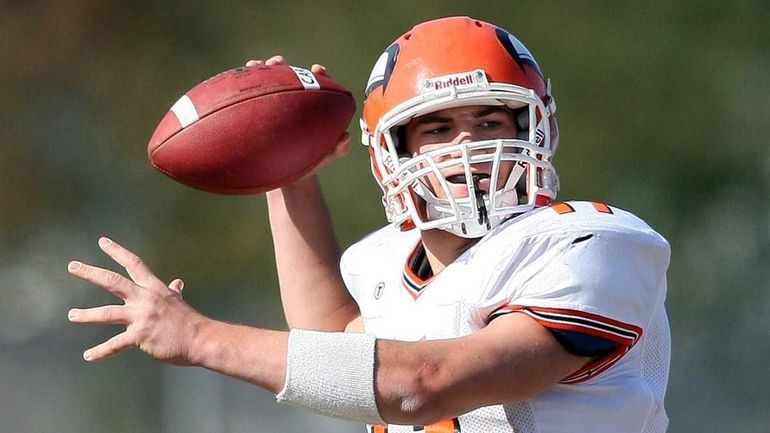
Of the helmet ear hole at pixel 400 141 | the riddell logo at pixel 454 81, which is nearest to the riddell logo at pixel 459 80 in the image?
the riddell logo at pixel 454 81

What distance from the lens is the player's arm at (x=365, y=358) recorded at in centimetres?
161

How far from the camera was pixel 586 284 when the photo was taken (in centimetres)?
171

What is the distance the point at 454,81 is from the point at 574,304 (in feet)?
1.47

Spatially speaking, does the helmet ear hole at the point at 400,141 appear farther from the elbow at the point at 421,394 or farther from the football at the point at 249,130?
the elbow at the point at 421,394

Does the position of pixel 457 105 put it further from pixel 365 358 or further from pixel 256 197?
pixel 256 197

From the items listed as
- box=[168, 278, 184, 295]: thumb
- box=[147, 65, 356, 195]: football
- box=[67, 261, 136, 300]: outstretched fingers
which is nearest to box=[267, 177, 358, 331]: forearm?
box=[147, 65, 356, 195]: football

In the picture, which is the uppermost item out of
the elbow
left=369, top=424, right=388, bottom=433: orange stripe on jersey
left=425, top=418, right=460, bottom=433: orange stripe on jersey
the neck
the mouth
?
the mouth

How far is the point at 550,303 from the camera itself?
5.55 feet

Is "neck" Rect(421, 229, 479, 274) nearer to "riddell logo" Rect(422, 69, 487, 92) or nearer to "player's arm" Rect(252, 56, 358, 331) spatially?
"riddell logo" Rect(422, 69, 487, 92)

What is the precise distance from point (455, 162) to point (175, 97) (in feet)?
12.3

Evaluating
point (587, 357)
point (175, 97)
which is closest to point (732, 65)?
point (175, 97)

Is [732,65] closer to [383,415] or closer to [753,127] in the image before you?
[753,127]

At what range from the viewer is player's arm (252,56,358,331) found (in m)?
2.32

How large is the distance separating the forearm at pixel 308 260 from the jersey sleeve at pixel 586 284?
586mm
